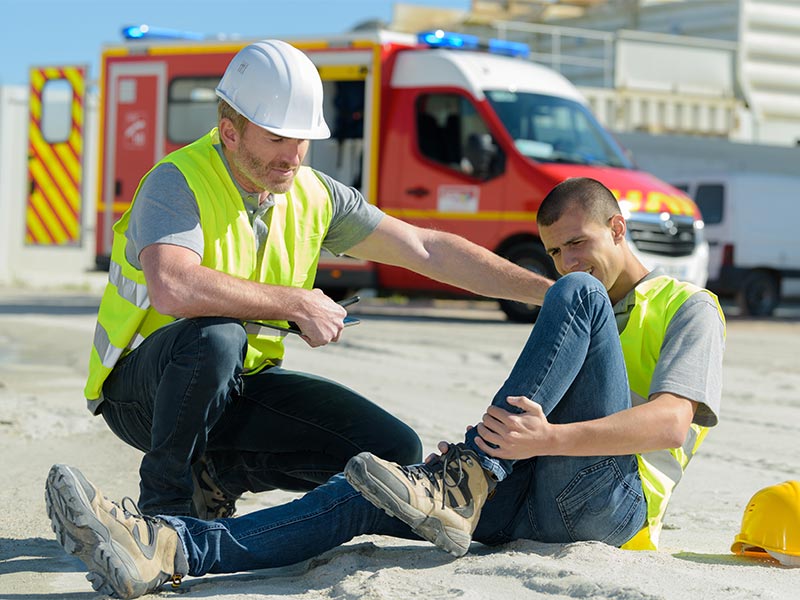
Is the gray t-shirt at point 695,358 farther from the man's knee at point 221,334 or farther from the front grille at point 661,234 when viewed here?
the front grille at point 661,234

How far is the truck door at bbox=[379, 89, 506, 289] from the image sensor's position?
40.2ft

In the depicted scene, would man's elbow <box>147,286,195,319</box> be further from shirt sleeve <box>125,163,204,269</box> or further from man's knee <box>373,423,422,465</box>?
man's knee <box>373,423,422,465</box>

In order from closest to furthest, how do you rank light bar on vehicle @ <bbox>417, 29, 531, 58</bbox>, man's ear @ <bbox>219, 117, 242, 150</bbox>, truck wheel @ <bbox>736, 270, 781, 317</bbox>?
man's ear @ <bbox>219, 117, 242, 150</bbox> → light bar on vehicle @ <bbox>417, 29, 531, 58</bbox> → truck wheel @ <bbox>736, 270, 781, 317</bbox>

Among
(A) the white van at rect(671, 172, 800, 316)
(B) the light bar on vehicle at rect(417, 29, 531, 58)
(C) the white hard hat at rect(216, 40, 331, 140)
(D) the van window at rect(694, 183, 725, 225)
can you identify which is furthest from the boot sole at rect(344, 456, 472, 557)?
(D) the van window at rect(694, 183, 725, 225)

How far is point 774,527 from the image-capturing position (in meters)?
3.57

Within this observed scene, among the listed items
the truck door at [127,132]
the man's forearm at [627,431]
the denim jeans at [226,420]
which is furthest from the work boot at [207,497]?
the truck door at [127,132]

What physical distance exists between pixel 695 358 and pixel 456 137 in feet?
30.5

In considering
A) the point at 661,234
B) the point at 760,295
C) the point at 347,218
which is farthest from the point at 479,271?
the point at 760,295

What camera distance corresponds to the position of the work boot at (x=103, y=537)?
306 centimetres

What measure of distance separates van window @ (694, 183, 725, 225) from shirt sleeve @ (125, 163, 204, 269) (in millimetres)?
12500

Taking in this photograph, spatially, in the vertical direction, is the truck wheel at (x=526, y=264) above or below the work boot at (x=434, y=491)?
below

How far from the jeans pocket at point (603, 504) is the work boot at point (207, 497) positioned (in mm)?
1122

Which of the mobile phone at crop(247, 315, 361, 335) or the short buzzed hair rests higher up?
the short buzzed hair

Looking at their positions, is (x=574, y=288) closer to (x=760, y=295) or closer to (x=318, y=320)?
(x=318, y=320)
